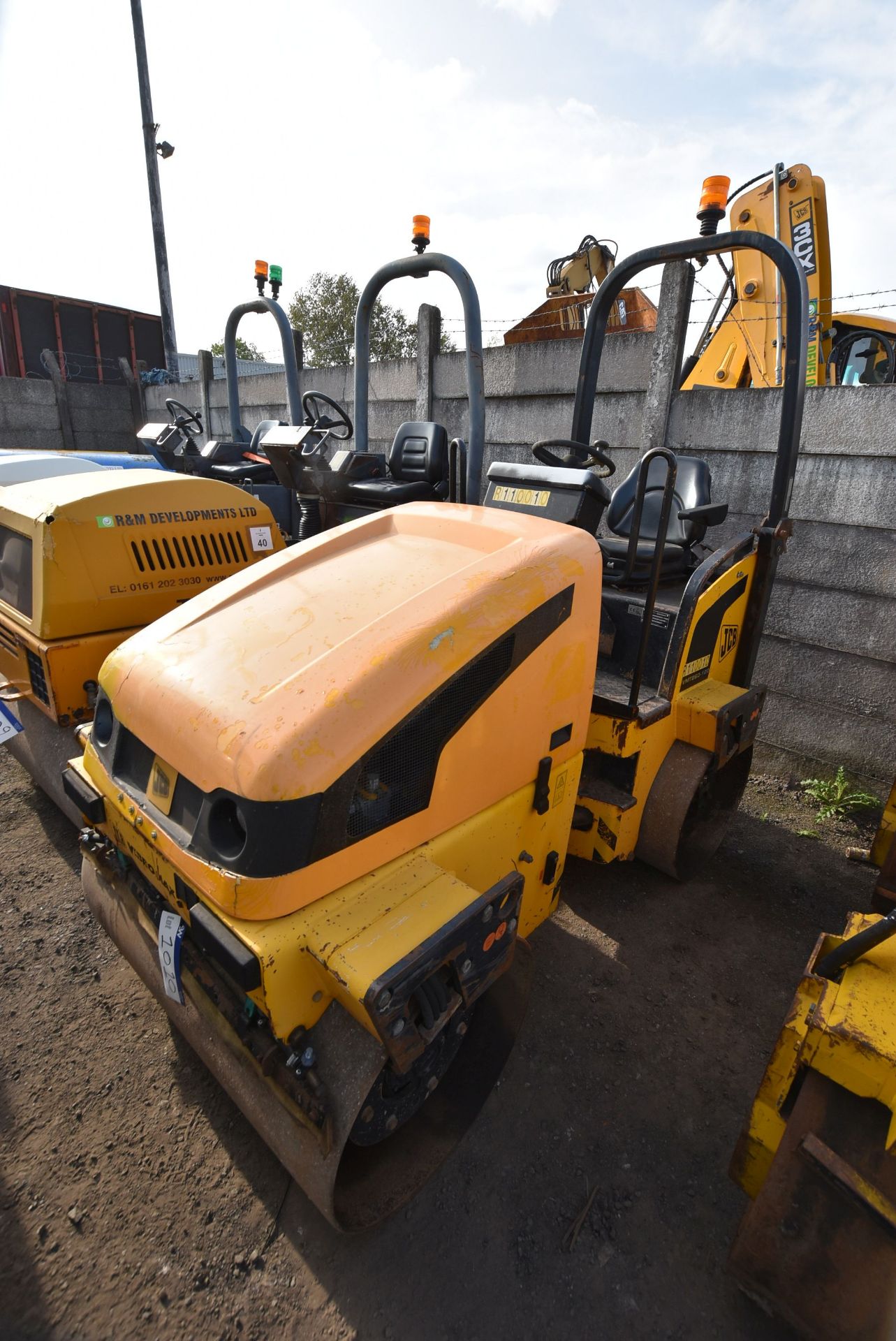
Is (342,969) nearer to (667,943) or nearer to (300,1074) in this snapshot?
(300,1074)

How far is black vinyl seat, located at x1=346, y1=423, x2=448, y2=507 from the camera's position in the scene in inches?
161

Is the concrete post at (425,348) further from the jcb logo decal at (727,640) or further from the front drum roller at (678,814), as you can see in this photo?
the front drum roller at (678,814)

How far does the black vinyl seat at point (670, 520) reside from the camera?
288 cm

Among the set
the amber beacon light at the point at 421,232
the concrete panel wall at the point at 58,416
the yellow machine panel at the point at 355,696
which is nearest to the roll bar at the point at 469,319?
the amber beacon light at the point at 421,232

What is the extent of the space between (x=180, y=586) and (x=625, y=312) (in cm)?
694

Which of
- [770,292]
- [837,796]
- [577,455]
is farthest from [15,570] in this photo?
[770,292]

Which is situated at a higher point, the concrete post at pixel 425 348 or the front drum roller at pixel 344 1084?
the concrete post at pixel 425 348

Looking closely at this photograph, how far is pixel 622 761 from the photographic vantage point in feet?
8.13

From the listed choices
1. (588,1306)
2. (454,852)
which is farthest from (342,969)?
(588,1306)

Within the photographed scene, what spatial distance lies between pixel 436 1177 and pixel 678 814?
1.44m

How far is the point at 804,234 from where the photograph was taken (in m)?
4.17

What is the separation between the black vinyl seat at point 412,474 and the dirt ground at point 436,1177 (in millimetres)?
2655

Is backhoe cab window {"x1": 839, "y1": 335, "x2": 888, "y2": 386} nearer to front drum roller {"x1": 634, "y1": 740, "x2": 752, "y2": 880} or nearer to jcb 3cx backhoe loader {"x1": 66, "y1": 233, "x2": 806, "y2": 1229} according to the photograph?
front drum roller {"x1": 634, "y1": 740, "x2": 752, "y2": 880}

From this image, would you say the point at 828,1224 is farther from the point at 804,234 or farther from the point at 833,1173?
the point at 804,234
